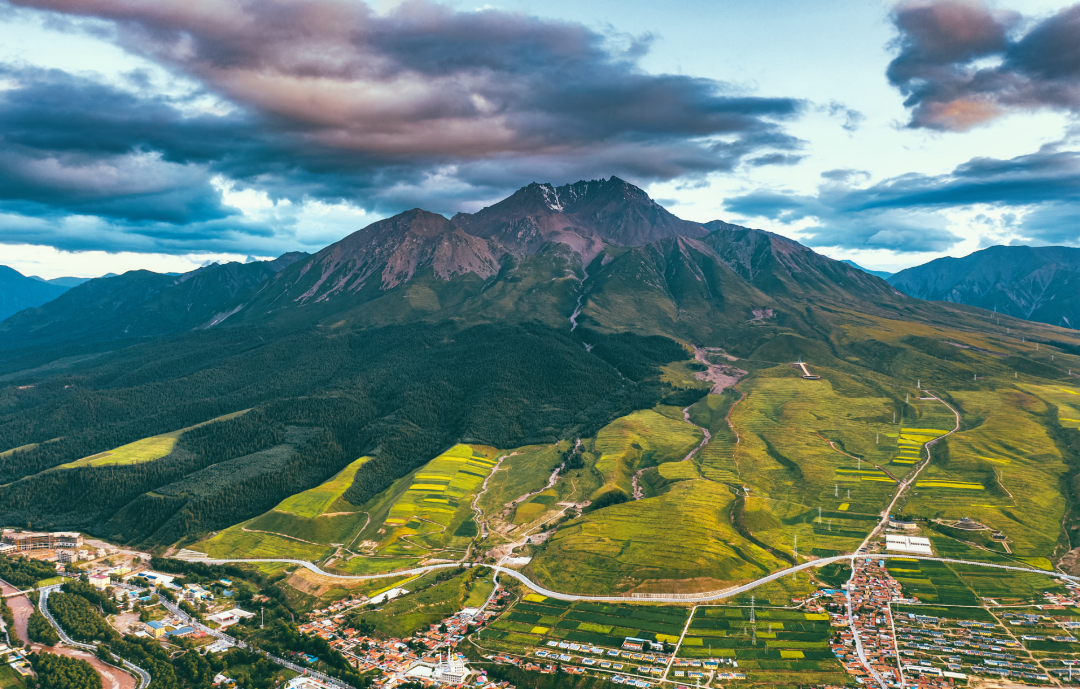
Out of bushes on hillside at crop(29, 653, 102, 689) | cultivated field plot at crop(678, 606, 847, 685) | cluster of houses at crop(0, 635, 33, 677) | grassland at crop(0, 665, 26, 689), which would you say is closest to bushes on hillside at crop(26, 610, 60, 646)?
cluster of houses at crop(0, 635, 33, 677)

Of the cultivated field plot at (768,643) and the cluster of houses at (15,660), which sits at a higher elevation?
the cluster of houses at (15,660)

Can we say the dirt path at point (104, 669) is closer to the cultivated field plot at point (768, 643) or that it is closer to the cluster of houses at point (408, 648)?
the cluster of houses at point (408, 648)

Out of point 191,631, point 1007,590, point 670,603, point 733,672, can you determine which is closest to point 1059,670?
point 1007,590

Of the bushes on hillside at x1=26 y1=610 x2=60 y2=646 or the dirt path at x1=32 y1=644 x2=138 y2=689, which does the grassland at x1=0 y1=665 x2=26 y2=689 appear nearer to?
the dirt path at x1=32 y1=644 x2=138 y2=689

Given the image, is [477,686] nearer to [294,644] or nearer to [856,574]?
[294,644]

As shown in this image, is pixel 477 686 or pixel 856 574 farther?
pixel 856 574

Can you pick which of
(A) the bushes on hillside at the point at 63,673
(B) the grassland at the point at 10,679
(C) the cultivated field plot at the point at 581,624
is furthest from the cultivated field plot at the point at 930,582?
(B) the grassland at the point at 10,679

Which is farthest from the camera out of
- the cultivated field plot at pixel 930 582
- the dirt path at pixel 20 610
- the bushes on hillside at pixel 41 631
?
the cultivated field plot at pixel 930 582

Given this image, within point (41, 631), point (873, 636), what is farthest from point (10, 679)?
point (873, 636)
